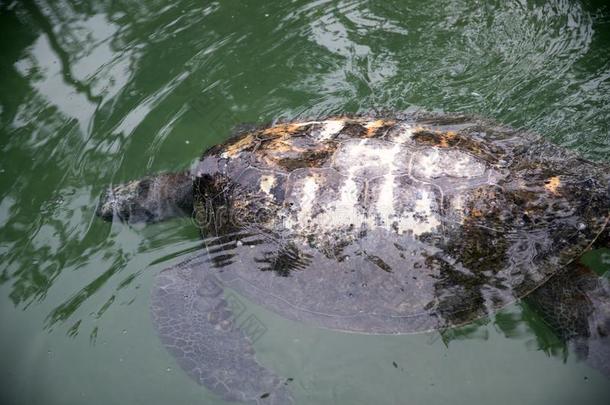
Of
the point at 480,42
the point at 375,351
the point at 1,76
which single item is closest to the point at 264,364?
the point at 375,351

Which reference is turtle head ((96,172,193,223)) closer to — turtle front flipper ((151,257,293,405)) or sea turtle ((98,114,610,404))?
turtle front flipper ((151,257,293,405))

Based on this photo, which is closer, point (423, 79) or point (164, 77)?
point (423, 79)

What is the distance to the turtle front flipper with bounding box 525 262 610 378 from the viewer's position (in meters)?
2.84

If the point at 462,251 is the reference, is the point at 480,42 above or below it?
below

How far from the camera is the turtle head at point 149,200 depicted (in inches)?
155

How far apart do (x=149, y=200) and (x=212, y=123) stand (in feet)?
4.45

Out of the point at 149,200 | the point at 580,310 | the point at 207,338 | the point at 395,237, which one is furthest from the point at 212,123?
the point at 580,310

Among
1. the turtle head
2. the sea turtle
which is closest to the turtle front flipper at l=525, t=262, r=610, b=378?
the sea turtle

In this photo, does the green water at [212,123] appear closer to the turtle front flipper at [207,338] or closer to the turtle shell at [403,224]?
the turtle front flipper at [207,338]

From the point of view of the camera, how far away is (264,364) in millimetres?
3312

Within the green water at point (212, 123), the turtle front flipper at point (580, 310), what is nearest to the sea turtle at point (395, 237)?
the turtle front flipper at point (580, 310)

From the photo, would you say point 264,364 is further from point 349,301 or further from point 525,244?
point 525,244

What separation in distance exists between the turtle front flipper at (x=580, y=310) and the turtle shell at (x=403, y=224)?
0.23 m

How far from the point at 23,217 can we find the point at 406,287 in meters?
3.66
